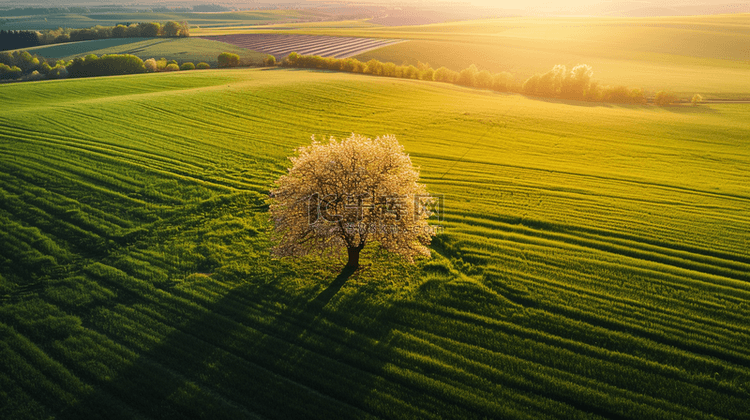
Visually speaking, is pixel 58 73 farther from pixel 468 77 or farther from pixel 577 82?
pixel 577 82

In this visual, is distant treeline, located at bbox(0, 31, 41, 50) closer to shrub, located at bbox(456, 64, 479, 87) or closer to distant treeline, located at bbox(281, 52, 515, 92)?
distant treeline, located at bbox(281, 52, 515, 92)

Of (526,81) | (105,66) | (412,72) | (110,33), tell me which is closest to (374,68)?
(412,72)

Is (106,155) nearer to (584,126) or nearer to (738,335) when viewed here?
(738,335)

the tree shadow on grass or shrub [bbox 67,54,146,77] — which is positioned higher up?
shrub [bbox 67,54,146,77]

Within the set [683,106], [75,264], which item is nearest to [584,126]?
[683,106]

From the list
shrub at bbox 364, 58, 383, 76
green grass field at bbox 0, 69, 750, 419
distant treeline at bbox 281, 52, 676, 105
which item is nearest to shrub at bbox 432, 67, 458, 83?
distant treeline at bbox 281, 52, 676, 105
